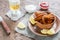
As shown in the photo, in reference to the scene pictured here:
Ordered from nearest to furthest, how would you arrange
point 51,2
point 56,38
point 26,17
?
1. point 56,38
2. point 26,17
3. point 51,2

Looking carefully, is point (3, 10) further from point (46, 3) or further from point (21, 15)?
point (46, 3)

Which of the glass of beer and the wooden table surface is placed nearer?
the wooden table surface

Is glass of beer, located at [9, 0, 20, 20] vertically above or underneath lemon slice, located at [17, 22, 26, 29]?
above

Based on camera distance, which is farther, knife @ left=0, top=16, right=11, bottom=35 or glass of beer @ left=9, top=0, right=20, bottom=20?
glass of beer @ left=9, top=0, right=20, bottom=20

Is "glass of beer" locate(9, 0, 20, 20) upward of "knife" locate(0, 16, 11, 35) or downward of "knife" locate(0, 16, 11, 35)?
upward

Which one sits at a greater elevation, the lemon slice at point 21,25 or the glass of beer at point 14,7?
the glass of beer at point 14,7

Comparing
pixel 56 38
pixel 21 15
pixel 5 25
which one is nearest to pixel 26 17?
pixel 21 15

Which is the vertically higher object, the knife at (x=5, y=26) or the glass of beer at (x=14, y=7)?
the glass of beer at (x=14, y=7)

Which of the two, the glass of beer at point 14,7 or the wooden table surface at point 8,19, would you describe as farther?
the glass of beer at point 14,7

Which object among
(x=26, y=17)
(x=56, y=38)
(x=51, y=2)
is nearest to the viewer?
(x=56, y=38)

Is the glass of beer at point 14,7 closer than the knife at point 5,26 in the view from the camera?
No

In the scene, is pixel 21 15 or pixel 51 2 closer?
pixel 21 15
